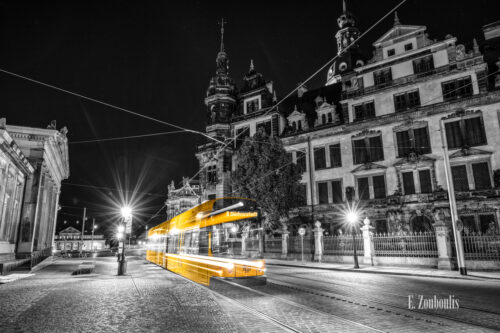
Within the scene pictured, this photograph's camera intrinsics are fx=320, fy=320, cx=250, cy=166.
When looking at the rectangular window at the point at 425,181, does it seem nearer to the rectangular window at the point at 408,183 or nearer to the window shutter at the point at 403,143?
the rectangular window at the point at 408,183

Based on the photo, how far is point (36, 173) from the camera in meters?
23.3

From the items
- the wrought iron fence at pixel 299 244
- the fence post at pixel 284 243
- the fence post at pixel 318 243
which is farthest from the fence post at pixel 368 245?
the fence post at pixel 284 243

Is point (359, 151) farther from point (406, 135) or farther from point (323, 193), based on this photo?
point (323, 193)

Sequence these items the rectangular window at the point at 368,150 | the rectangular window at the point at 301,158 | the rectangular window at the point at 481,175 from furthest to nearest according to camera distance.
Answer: the rectangular window at the point at 301,158 → the rectangular window at the point at 368,150 → the rectangular window at the point at 481,175

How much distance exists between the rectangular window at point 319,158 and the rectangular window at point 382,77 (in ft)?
26.9

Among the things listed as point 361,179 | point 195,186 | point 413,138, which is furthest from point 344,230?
point 195,186

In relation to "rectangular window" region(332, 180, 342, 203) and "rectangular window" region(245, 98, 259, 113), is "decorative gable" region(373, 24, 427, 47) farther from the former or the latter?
"rectangular window" region(245, 98, 259, 113)

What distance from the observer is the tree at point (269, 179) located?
2941 cm

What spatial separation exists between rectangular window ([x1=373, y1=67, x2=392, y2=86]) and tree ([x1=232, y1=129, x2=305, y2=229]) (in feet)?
36.4

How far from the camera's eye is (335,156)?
32.2 m

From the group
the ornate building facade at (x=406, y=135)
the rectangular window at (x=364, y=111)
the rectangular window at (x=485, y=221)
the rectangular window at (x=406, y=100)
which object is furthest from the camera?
the rectangular window at (x=364, y=111)

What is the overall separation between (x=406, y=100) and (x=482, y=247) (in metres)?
15.3

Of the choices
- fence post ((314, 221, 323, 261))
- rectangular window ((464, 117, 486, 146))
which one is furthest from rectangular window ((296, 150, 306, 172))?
rectangular window ((464, 117, 486, 146))

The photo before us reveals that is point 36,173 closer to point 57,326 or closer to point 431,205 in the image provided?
point 57,326
